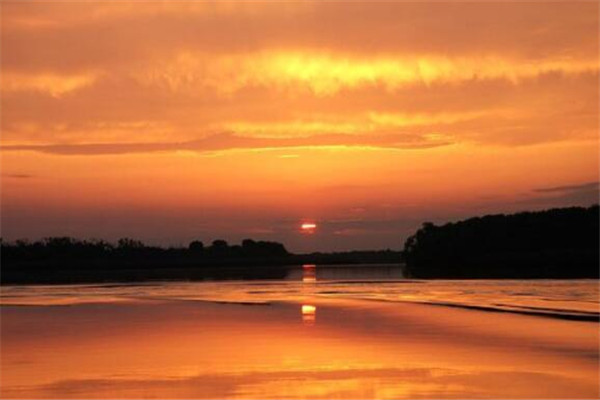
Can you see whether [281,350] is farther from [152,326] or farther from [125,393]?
[152,326]

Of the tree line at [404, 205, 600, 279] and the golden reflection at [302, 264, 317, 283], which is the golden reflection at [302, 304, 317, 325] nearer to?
the golden reflection at [302, 264, 317, 283]

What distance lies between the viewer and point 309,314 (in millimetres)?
33906

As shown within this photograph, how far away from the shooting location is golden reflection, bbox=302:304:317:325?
30.7 m

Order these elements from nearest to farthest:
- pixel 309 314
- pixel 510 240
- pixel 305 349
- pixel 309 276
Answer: pixel 305 349
pixel 309 314
pixel 309 276
pixel 510 240

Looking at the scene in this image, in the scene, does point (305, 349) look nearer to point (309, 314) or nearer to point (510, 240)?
point (309, 314)

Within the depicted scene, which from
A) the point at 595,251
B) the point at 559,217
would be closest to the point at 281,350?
the point at 595,251

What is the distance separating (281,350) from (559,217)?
375 feet

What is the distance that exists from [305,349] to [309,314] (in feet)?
37.8

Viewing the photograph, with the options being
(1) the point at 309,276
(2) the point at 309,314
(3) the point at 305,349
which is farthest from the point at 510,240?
(3) the point at 305,349

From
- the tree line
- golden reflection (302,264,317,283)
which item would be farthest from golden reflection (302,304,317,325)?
the tree line

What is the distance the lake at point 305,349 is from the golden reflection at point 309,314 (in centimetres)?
5

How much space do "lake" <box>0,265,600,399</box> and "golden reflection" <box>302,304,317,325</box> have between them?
49 millimetres

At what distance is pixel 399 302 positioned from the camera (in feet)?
130

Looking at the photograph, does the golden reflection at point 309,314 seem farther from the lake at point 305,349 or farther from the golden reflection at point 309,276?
the golden reflection at point 309,276
